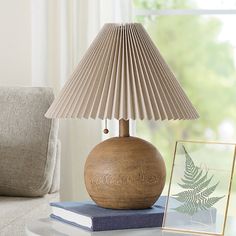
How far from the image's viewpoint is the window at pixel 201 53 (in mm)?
2996

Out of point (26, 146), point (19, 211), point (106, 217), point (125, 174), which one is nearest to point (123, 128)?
point (125, 174)

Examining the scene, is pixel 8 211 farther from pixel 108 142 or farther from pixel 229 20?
pixel 229 20

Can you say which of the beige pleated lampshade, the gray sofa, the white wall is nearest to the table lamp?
the beige pleated lampshade

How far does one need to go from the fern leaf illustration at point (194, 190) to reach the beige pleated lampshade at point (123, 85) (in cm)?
14

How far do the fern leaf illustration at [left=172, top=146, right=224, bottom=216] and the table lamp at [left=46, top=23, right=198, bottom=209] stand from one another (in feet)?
0.33

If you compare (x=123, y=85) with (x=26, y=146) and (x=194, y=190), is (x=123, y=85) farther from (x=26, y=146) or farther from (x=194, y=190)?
(x=26, y=146)

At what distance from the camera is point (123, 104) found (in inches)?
65.0

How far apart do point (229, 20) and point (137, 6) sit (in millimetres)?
408

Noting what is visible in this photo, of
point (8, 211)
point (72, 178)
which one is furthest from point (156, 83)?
point (72, 178)

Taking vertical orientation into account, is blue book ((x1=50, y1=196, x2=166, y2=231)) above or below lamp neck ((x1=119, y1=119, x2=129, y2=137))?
below

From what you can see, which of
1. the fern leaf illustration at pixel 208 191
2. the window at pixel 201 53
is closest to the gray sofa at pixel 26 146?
the window at pixel 201 53

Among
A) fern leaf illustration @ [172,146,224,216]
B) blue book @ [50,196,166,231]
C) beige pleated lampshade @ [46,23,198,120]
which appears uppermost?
beige pleated lampshade @ [46,23,198,120]

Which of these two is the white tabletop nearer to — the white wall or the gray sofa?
the gray sofa

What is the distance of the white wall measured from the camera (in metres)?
2.96
